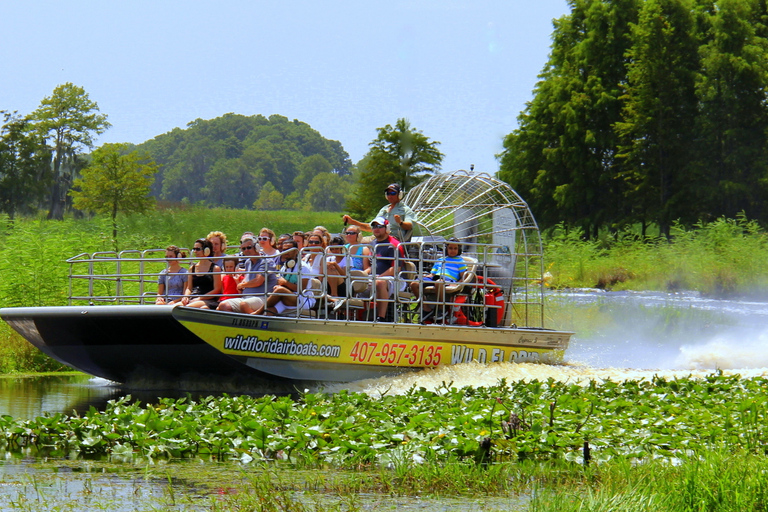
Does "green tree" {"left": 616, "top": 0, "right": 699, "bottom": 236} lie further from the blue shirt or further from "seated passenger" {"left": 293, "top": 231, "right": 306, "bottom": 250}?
"seated passenger" {"left": 293, "top": 231, "right": 306, "bottom": 250}

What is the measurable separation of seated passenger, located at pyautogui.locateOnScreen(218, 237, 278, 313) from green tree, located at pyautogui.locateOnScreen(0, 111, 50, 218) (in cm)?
4333

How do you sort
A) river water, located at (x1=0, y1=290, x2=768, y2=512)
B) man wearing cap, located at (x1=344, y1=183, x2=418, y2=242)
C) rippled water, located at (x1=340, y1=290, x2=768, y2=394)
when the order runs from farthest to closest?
man wearing cap, located at (x1=344, y1=183, x2=418, y2=242) < rippled water, located at (x1=340, y1=290, x2=768, y2=394) < river water, located at (x1=0, y1=290, x2=768, y2=512)

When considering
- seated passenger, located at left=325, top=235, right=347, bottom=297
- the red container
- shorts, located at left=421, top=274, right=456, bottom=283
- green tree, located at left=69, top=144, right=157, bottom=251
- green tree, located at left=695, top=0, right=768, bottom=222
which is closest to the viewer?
seated passenger, located at left=325, top=235, right=347, bottom=297

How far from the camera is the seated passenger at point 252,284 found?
1296 cm

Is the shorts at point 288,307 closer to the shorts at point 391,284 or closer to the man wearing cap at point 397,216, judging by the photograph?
the shorts at point 391,284

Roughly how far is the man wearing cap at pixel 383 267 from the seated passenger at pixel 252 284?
4.32 ft

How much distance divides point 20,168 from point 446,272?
147 feet

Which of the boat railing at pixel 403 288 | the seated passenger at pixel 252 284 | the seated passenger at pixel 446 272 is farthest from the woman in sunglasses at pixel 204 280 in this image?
the seated passenger at pixel 446 272

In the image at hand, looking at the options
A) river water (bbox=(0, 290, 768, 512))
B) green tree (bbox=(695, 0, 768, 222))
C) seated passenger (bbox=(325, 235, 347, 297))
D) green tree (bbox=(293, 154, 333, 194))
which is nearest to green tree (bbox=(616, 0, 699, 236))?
green tree (bbox=(695, 0, 768, 222))

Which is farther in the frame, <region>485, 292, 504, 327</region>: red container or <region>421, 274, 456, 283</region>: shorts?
<region>485, 292, 504, 327</region>: red container

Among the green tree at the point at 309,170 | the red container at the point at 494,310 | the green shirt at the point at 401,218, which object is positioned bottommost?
the red container at the point at 494,310

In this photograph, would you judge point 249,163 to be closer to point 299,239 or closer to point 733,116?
point 733,116

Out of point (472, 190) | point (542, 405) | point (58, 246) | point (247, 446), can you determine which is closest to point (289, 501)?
point (247, 446)

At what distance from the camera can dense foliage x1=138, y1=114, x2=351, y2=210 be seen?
441 feet
